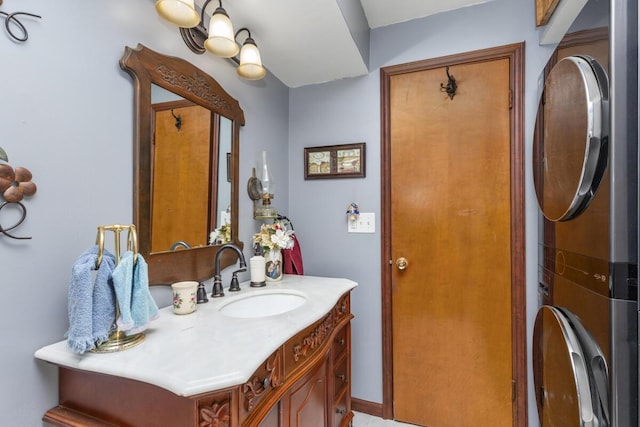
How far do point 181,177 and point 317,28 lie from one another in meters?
0.99

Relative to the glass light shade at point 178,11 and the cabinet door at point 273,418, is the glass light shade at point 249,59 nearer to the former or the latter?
the glass light shade at point 178,11

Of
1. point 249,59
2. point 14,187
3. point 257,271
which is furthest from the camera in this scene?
point 257,271

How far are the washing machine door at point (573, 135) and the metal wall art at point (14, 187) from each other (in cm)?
155

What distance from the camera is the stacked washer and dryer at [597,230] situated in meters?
0.78

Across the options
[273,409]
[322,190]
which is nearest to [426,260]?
[322,190]

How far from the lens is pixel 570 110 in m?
0.98

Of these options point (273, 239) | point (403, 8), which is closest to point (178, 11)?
point (273, 239)

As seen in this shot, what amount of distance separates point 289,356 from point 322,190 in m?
1.29

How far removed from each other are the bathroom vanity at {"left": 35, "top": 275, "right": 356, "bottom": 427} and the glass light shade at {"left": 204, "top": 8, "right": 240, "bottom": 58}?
107 centimetres

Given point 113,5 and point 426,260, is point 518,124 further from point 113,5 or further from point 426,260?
point 113,5

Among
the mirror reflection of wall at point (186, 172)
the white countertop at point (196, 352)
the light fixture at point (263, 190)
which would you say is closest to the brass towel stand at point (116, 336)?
the white countertop at point (196, 352)

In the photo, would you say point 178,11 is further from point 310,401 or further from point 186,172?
point 310,401

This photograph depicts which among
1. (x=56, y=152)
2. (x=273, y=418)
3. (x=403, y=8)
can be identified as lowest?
(x=273, y=418)

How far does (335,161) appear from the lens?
6.85 ft
